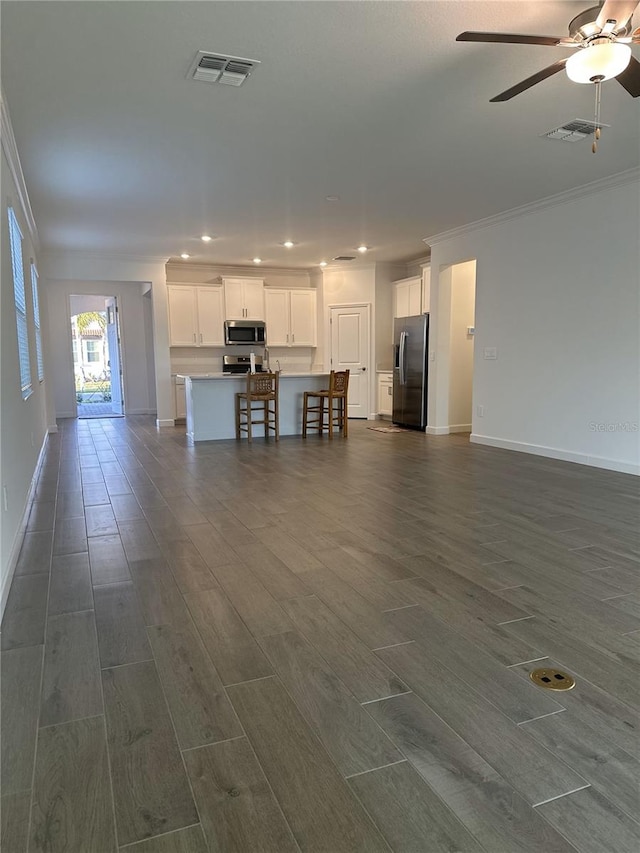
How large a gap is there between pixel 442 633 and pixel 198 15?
118 inches

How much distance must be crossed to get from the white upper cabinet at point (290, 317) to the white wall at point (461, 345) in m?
3.35

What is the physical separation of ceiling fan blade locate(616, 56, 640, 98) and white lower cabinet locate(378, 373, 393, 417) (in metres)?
6.70

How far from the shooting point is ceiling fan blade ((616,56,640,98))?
Answer: 2.49 meters

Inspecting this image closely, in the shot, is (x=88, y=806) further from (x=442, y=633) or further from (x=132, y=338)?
(x=132, y=338)

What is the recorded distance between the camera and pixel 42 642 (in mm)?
2188

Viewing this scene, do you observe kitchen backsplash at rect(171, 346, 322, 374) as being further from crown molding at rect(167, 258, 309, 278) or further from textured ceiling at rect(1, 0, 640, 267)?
textured ceiling at rect(1, 0, 640, 267)

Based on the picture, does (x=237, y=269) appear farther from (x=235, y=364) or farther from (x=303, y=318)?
(x=235, y=364)

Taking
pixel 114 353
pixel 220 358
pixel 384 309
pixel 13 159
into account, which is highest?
pixel 13 159

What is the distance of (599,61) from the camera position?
2.36 meters

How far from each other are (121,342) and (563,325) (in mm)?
8316

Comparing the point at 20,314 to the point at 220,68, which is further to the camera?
the point at 20,314

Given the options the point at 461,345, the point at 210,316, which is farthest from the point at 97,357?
the point at 461,345

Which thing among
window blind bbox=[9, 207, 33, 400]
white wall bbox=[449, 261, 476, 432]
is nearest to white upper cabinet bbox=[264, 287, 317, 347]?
white wall bbox=[449, 261, 476, 432]

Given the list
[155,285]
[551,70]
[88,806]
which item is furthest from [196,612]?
[155,285]
